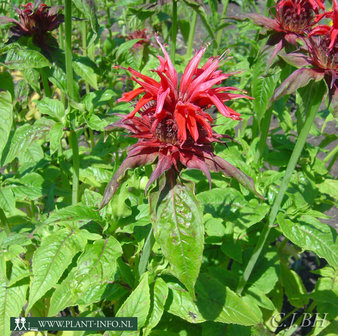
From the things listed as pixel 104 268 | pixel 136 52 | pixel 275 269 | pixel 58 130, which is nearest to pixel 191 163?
pixel 104 268

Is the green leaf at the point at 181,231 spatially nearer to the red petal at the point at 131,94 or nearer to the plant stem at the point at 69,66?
the red petal at the point at 131,94

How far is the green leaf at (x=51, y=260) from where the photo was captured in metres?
1.03

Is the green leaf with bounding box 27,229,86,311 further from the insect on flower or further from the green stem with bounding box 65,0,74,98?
the green stem with bounding box 65,0,74,98

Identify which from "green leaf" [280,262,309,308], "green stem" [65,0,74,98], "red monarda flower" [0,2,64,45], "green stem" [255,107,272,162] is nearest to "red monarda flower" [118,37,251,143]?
"green stem" [65,0,74,98]

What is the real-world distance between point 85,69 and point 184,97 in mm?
731

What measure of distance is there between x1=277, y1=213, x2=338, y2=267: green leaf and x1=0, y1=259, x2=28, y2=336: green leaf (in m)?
0.92

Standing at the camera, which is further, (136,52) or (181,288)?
(136,52)

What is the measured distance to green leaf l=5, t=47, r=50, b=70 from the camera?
123 cm

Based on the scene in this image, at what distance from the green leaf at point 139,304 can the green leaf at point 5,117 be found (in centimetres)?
57

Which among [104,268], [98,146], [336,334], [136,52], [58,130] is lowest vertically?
[336,334]

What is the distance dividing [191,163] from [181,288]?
475 mm

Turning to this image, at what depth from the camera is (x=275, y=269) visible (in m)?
1.51

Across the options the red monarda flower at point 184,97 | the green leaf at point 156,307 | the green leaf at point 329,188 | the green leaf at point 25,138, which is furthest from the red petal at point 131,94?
the green leaf at point 329,188

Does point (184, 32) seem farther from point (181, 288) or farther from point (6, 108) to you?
point (181, 288)
